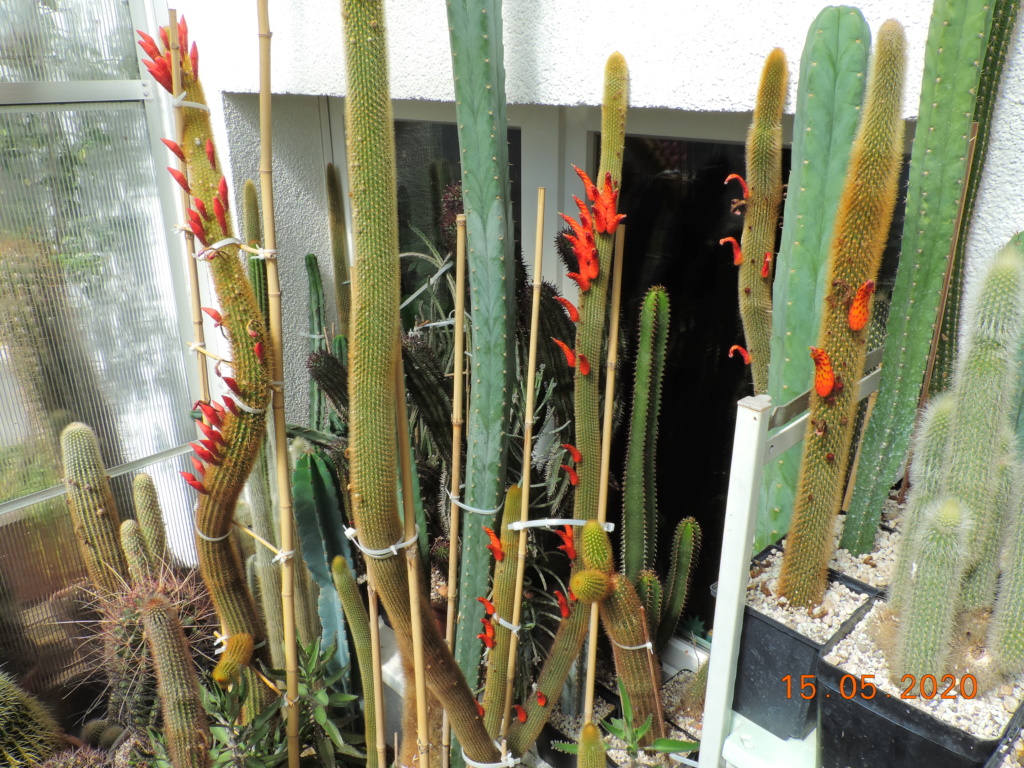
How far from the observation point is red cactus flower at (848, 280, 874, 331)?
812 mm

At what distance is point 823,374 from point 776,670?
1.36ft

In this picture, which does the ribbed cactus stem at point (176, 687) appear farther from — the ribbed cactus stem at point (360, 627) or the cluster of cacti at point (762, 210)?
the cluster of cacti at point (762, 210)

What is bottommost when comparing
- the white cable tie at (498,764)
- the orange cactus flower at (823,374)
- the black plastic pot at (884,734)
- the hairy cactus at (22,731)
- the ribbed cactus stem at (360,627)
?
the hairy cactus at (22,731)

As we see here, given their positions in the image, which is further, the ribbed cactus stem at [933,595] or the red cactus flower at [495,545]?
the red cactus flower at [495,545]

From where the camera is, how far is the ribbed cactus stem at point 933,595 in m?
0.76

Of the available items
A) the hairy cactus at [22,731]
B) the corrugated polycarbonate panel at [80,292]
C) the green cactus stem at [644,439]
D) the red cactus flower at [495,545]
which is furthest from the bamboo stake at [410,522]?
the corrugated polycarbonate panel at [80,292]

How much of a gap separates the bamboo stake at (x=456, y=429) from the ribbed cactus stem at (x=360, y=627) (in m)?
0.14

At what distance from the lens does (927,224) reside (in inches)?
33.5

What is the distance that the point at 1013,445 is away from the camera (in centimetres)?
82

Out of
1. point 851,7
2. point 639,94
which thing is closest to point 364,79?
point 639,94

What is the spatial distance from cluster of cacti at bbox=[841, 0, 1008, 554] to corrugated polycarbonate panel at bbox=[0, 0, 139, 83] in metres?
1.86

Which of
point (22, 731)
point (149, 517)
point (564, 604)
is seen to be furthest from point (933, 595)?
point (22, 731)

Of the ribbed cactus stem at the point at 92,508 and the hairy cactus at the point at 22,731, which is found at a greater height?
the ribbed cactus stem at the point at 92,508

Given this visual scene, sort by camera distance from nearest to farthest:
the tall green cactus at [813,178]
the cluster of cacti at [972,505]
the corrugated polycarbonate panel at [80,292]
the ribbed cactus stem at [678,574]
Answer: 1. the cluster of cacti at [972,505]
2. the tall green cactus at [813,178]
3. the ribbed cactus stem at [678,574]
4. the corrugated polycarbonate panel at [80,292]
